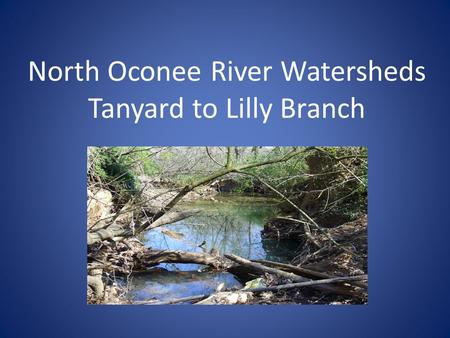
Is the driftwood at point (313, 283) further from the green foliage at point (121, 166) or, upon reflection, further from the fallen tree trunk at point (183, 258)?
the green foliage at point (121, 166)

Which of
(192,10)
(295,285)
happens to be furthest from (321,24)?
(295,285)

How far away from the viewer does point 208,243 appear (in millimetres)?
3760

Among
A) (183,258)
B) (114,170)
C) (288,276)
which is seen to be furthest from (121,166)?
(288,276)

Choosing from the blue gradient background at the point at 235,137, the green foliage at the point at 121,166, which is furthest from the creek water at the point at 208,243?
the green foliage at the point at 121,166

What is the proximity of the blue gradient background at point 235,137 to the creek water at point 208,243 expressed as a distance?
17 centimetres

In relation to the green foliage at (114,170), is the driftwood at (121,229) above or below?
below

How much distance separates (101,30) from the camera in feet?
12.6

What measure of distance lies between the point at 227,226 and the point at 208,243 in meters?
0.18

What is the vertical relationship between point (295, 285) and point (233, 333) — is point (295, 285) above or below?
above

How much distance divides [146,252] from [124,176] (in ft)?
1.87

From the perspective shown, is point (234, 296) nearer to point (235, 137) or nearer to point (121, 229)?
Result: point (121, 229)

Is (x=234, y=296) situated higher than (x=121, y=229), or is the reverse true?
(x=121, y=229)

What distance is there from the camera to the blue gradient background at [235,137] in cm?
377
